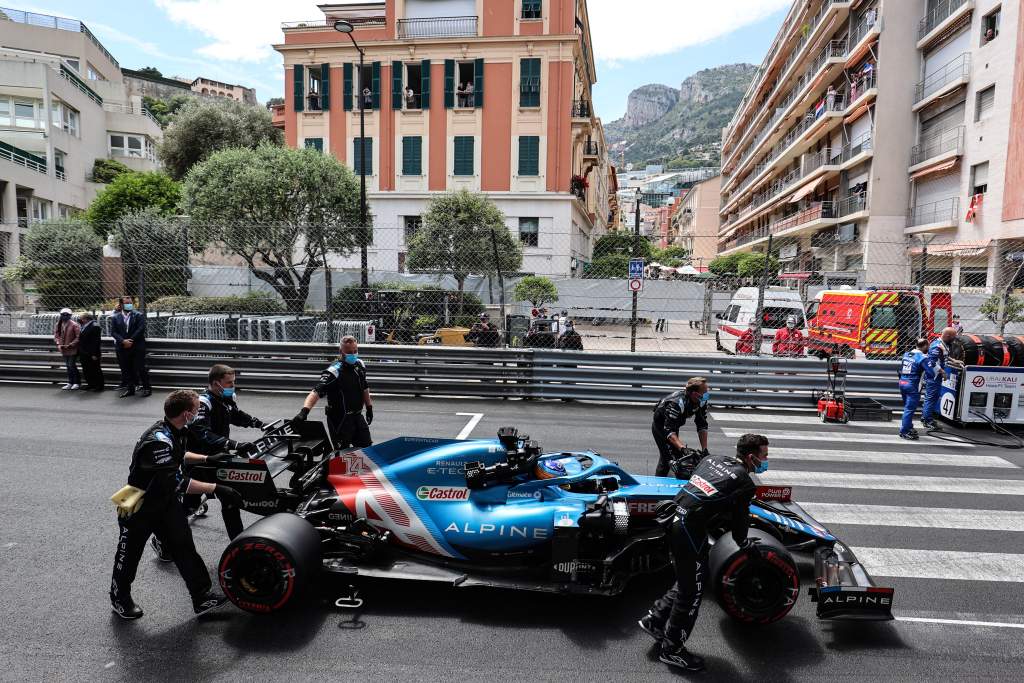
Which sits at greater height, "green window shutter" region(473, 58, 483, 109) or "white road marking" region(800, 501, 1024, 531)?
"green window shutter" region(473, 58, 483, 109)

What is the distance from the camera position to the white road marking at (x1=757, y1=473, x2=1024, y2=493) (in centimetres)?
720

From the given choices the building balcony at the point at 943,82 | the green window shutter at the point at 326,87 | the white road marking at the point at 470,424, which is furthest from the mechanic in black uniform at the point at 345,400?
the green window shutter at the point at 326,87

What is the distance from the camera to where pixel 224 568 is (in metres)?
4.32

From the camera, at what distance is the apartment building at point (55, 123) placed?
37906 millimetres

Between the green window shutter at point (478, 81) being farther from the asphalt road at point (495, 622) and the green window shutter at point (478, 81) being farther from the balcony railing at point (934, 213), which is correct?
the asphalt road at point (495, 622)

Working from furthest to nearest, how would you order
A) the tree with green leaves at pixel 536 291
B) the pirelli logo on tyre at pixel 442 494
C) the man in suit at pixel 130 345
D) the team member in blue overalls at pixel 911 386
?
the tree with green leaves at pixel 536 291 < the man in suit at pixel 130 345 < the team member in blue overalls at pixel 911 386 < the pirelli logo on tyre at pixel 442 494

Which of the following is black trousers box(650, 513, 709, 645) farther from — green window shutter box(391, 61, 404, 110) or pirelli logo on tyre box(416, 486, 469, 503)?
green window shutter box(391, 61, 404, 110)

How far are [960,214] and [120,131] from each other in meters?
56.4

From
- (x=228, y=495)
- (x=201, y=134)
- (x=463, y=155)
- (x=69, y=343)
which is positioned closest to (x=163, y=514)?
(x=228, y=495)

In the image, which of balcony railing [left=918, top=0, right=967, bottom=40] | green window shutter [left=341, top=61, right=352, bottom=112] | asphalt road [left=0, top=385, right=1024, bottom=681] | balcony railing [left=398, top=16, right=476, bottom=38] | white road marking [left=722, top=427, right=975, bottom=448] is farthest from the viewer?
green window shutter [left=341, top=61, right=352, bottom=112]

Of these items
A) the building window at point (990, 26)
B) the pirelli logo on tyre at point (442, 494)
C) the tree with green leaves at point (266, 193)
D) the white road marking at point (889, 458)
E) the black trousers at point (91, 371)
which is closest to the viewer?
the pirelli logo on tyre at point (442, 494)

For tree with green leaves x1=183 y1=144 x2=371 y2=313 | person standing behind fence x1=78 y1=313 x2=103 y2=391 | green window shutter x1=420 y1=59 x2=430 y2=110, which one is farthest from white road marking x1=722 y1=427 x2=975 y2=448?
green window shutter x1=420 y1=59 x2=430 y2=110

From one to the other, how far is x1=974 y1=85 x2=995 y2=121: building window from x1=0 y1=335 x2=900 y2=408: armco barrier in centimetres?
2080

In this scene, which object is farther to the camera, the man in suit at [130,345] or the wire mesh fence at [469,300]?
the wire mesh fence at [469,300]
